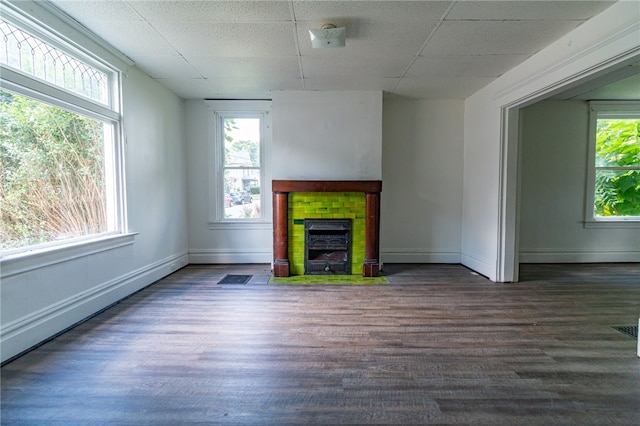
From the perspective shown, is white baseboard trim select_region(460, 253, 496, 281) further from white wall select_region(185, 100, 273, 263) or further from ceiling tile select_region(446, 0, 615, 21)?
white wall select_region(185, 100, 273, 263)

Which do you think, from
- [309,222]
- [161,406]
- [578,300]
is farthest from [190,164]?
[578,300]

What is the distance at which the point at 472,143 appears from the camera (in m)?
4.51

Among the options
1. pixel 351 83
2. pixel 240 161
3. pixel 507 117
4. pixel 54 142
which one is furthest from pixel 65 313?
pixel 507 117

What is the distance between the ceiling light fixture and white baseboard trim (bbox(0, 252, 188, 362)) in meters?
3.03

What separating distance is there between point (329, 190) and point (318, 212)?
0.36m

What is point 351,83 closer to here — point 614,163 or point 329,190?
point 329,190

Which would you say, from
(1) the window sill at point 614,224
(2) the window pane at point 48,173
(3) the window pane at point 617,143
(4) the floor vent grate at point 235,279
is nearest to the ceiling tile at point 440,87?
(3) the window pane at point 617,143

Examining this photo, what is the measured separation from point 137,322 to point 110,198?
4.44ft

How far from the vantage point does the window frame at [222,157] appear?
4.69 metres

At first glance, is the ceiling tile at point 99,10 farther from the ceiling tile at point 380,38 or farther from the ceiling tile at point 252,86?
the ceiling tile at point 252,86

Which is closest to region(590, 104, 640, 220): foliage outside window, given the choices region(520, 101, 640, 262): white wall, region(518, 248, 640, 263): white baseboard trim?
region(520, 101, 640, 262): white wall

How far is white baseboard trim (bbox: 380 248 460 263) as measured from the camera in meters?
4.86

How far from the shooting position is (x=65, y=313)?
8.06 feet

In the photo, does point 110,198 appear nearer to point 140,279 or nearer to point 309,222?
point 140,279
